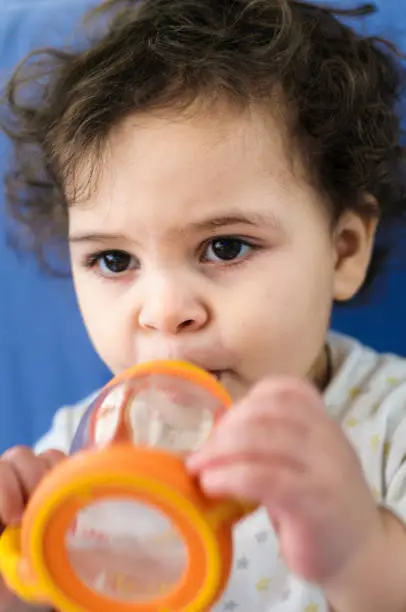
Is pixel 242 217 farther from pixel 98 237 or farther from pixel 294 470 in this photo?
pixel 294 470

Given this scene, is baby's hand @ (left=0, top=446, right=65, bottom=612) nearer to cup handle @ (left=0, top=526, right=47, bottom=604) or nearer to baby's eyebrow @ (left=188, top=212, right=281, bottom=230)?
cup handle @ (left=0, top=526, right=47, bottom=604)

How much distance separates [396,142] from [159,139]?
38 centimetres

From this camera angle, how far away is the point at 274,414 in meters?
→ 0.49

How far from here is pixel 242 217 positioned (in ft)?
2.32

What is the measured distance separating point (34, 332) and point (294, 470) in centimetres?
73

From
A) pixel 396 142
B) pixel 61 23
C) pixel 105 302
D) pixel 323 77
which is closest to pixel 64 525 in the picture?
pixel 105 302

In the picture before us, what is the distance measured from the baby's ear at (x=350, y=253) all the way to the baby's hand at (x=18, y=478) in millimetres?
354

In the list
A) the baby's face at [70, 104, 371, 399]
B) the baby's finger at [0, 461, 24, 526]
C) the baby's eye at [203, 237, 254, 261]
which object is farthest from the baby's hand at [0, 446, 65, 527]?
the baby's eye at [203, 237, 254, 261]

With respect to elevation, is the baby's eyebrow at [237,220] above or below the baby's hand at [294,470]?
above

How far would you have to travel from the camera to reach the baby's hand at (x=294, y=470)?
47 cm

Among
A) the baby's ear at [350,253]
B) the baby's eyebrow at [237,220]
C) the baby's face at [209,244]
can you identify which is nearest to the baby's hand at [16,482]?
the baby's face at [209,244]

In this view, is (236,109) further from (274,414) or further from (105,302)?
(274,414)

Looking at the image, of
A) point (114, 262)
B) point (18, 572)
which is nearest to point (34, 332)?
point (114, 262)

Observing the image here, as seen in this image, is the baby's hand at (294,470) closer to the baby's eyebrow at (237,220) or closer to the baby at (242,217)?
the baby at (242,217)
